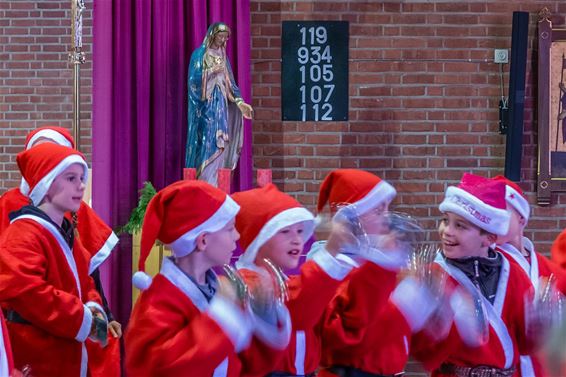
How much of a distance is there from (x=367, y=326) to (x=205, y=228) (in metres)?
0.68

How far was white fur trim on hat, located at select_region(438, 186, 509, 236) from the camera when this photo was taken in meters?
3.26

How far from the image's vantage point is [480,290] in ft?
10.5

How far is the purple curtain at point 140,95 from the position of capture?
592cm

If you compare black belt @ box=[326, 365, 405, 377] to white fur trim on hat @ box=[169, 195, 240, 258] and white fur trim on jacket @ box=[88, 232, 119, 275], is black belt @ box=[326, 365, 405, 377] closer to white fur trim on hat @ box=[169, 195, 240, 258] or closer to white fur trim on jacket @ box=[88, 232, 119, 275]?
white fur trim on hat @ box=[169, 195, 240, 258]

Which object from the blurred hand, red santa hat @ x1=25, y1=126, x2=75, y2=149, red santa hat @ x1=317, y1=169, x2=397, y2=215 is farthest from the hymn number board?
the blurred hand

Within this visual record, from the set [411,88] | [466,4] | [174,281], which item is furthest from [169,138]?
[174,281]

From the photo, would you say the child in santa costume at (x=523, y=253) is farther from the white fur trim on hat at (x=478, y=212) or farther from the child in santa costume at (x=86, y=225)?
the child in santa costume at (x=86, y=225)

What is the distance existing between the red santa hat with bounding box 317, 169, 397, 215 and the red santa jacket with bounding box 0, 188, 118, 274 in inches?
48.7

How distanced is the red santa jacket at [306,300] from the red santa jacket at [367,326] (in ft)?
Answer: 0.39

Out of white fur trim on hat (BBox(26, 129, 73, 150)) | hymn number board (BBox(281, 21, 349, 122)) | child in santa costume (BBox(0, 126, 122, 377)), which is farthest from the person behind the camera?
hymn number board (BBox(281, 21, 349, 122))

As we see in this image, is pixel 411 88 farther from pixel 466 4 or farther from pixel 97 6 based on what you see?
pixel 97 6

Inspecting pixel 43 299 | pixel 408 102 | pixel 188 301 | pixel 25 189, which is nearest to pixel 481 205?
pixel 188 301

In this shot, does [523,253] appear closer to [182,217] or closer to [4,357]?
[182,217]

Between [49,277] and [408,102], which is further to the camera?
[408,102]
